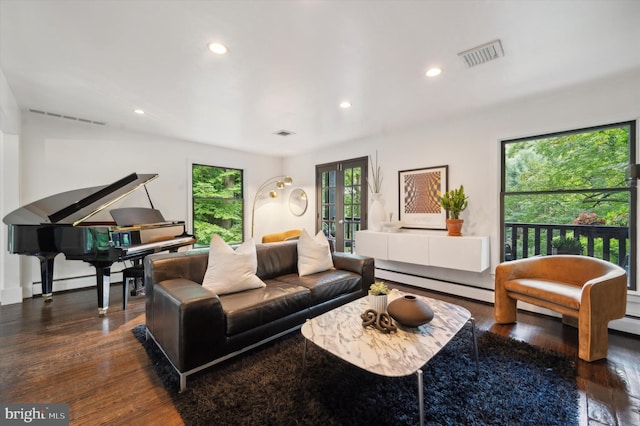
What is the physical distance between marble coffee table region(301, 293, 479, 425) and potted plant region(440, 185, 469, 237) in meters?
1.74

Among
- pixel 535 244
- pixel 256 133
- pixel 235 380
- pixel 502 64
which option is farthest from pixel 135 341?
pixel 535 244

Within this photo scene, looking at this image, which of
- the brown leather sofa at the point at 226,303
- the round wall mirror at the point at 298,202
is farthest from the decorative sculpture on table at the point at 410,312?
the round wall mirror at the point at 298,202

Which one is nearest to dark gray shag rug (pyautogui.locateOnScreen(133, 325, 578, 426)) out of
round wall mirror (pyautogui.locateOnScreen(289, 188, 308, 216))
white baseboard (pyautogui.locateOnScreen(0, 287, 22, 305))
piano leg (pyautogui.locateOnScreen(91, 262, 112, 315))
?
piano leg (pyautogui.locateOnScreen(91, 262, 112, 315))

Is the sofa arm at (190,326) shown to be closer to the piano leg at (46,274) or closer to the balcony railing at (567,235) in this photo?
the piano leg at (46,274)

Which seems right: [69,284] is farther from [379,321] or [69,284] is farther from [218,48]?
[379,321]

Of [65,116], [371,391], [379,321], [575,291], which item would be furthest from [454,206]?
[65,116]

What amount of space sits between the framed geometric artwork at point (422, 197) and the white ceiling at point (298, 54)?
88 centimetres

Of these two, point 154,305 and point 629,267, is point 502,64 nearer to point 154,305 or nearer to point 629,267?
point 629,267

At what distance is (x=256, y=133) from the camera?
4.47 meters

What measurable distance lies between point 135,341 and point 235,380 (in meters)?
1.22

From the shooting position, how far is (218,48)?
213 centimetres

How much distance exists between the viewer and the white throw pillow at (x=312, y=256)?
3.04 m

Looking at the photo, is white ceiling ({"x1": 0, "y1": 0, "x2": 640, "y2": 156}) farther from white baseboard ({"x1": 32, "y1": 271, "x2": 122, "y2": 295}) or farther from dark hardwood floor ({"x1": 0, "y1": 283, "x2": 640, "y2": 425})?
dark hardwood floor ({"x1": 0, "y1": 283, "x2": 640, "y2": 425})

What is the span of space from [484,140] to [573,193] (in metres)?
1.12
